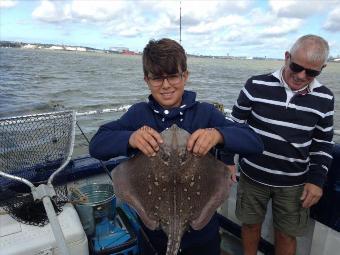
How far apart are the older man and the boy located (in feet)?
3.69

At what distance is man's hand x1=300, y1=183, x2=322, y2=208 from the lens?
3.46 metres

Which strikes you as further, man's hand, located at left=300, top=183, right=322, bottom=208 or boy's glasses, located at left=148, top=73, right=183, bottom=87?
man's hand, located at left=300, top=183, right=322, bottom=208

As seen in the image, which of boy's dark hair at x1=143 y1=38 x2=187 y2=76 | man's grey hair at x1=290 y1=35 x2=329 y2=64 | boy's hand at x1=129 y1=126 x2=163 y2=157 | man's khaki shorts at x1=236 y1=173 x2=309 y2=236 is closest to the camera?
boy's hand at x1=129 y1=126 x2=163 y2=157

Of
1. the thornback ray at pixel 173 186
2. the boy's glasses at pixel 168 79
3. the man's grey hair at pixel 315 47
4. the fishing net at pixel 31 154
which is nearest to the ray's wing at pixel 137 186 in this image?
the thornback ray at pixel 173 186

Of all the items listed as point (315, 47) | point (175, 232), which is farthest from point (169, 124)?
point (315, 47)

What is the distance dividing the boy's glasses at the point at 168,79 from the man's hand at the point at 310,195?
194 cm

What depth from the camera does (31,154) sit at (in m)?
4.10

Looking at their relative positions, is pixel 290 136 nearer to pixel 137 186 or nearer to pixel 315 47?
pixel 315 47

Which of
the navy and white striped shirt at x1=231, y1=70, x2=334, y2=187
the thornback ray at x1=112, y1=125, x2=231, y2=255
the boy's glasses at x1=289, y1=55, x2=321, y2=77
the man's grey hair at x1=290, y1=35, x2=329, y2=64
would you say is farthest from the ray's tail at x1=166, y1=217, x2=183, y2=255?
the man's grey hair at x1=290, y1=35, x2=329, y2=64

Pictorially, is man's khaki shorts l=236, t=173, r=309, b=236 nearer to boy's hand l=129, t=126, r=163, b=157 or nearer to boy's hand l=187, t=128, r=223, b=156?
boy's hand l=187, t=128, r=223, b=156

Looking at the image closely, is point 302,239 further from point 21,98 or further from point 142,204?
point 21,98

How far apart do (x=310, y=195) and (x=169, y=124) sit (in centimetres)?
185

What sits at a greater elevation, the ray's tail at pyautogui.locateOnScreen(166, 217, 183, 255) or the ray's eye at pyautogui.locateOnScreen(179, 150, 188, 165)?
the ray's eye at pyautogui.locateOnScreen(179, 150, 188, 165)

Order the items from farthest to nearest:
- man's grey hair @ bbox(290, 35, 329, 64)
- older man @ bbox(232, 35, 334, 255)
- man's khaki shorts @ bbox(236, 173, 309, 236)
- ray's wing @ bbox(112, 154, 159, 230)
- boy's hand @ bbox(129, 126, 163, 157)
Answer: man's khaki shorts @ bbox(236, 173, 309, 236) → older man @ bbox(232, 35, 334, 255) → man's grey hair @ bbox(290, 35, 329, 64) → ray's wing @ bbox(112, 154, 159, 230) → boy's hand @ bbox(129, 126, 163, 157)
